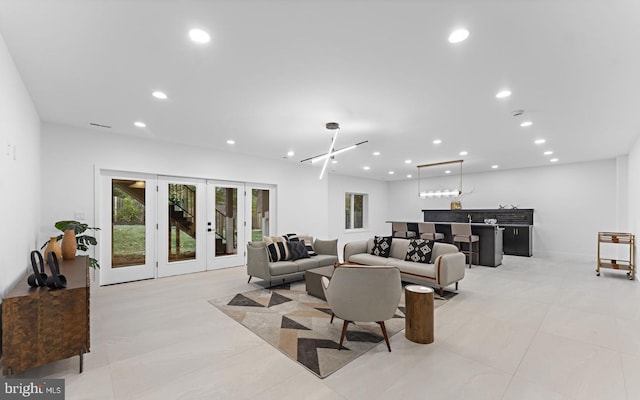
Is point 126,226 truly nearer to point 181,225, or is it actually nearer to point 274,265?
point 181,225

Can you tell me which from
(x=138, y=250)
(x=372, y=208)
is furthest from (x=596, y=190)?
(x=138, y=250)

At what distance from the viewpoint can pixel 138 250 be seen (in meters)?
5.57

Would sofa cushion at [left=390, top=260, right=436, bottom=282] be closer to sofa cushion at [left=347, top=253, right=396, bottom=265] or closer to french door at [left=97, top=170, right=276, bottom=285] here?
sofa cushion at [left=347, top=253, right=396, bottom=265]

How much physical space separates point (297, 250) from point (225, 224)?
7.45 feet

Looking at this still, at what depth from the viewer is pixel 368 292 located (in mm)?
2824

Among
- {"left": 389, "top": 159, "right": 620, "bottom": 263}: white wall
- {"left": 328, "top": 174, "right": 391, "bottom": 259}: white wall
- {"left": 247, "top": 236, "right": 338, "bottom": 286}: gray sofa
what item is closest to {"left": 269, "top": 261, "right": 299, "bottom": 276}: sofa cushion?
{"left": 247, "top": 236, "right": 338, "bottom": 286}: gray sofa

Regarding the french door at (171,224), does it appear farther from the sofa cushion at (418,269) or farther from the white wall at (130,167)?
the sofa cushion at (418,269)

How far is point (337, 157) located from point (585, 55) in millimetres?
5240

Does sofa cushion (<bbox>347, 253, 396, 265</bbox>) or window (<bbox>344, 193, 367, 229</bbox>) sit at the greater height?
window (<bbox>344, 193, 367, 229</bbox>)

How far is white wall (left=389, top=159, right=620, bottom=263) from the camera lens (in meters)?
7.63

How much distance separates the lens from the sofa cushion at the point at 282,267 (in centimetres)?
494

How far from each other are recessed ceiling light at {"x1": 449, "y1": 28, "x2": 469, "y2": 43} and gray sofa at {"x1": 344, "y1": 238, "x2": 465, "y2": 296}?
10.4 feet

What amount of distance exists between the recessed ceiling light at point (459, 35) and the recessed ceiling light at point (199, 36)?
1.99m

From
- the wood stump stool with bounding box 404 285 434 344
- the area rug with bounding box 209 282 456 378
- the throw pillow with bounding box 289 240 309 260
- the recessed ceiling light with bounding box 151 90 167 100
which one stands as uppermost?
the recessed ceiling light with bounding box 151 90 167 100
